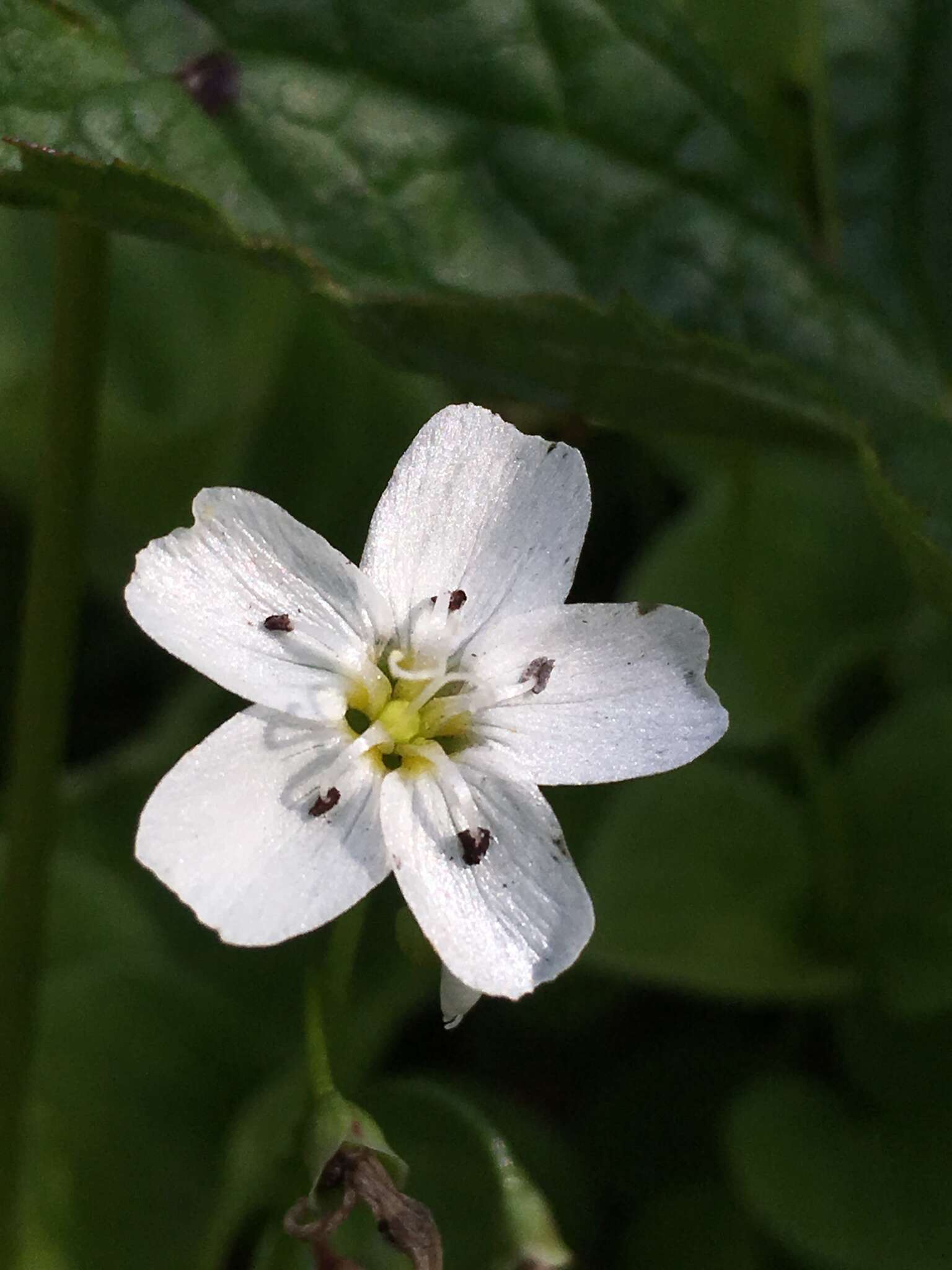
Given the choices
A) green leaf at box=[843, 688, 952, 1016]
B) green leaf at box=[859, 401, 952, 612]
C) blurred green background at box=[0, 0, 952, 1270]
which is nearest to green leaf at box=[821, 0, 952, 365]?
blurred green background at box=[0, 0, 952, 1270]

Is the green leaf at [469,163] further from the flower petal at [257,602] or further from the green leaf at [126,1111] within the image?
the green leaf at [126,1111]

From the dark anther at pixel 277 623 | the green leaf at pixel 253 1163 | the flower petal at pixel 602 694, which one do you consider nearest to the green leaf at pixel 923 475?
the flower petal at pixel 602 694

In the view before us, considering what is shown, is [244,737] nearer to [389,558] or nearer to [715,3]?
[389,558]

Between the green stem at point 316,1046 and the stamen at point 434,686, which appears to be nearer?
the green stem at point 316,1046

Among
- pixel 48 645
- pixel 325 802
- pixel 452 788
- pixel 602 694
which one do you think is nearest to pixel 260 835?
pixel 325 802

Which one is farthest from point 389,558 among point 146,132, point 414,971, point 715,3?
point 715,3

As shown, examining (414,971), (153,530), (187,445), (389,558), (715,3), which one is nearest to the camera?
(389,558)
